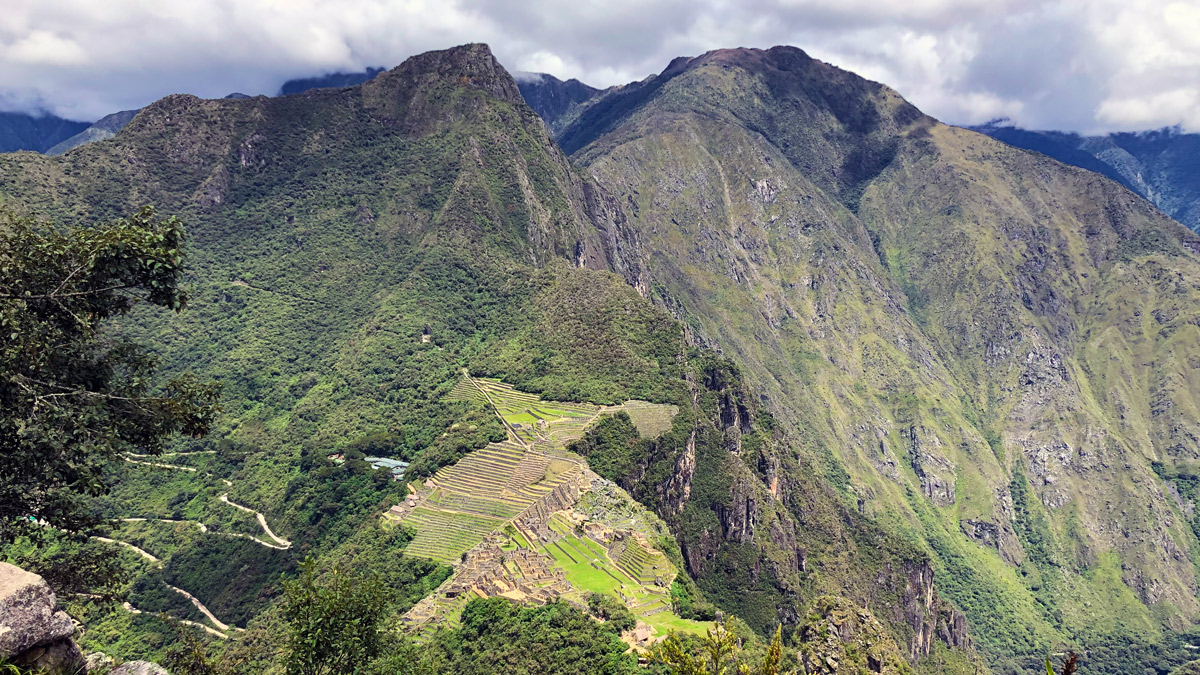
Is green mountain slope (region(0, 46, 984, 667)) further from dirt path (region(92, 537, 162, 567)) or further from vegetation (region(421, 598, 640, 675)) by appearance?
vegetation (region(421, 598, 640, 675))

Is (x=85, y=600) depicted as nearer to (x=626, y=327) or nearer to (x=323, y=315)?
(x=626, y=327)

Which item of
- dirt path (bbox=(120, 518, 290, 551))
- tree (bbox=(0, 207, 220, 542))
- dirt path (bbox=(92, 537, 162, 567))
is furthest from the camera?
dirt path (bbox=(92, 537, 162, 567))

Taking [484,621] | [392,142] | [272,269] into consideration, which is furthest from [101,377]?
[392,142]

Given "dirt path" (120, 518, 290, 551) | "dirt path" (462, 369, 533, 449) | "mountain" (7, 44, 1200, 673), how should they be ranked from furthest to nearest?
"dirt path" (462, 369, 533, 449), "dirt path" (120, 518, 290, 551), "mountain" (7, 44, 1200, 673)

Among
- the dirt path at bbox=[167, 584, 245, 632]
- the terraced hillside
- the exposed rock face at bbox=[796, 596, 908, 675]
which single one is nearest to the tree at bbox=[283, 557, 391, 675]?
the terraced hillside

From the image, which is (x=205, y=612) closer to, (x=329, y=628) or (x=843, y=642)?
(x=329, y=628)
